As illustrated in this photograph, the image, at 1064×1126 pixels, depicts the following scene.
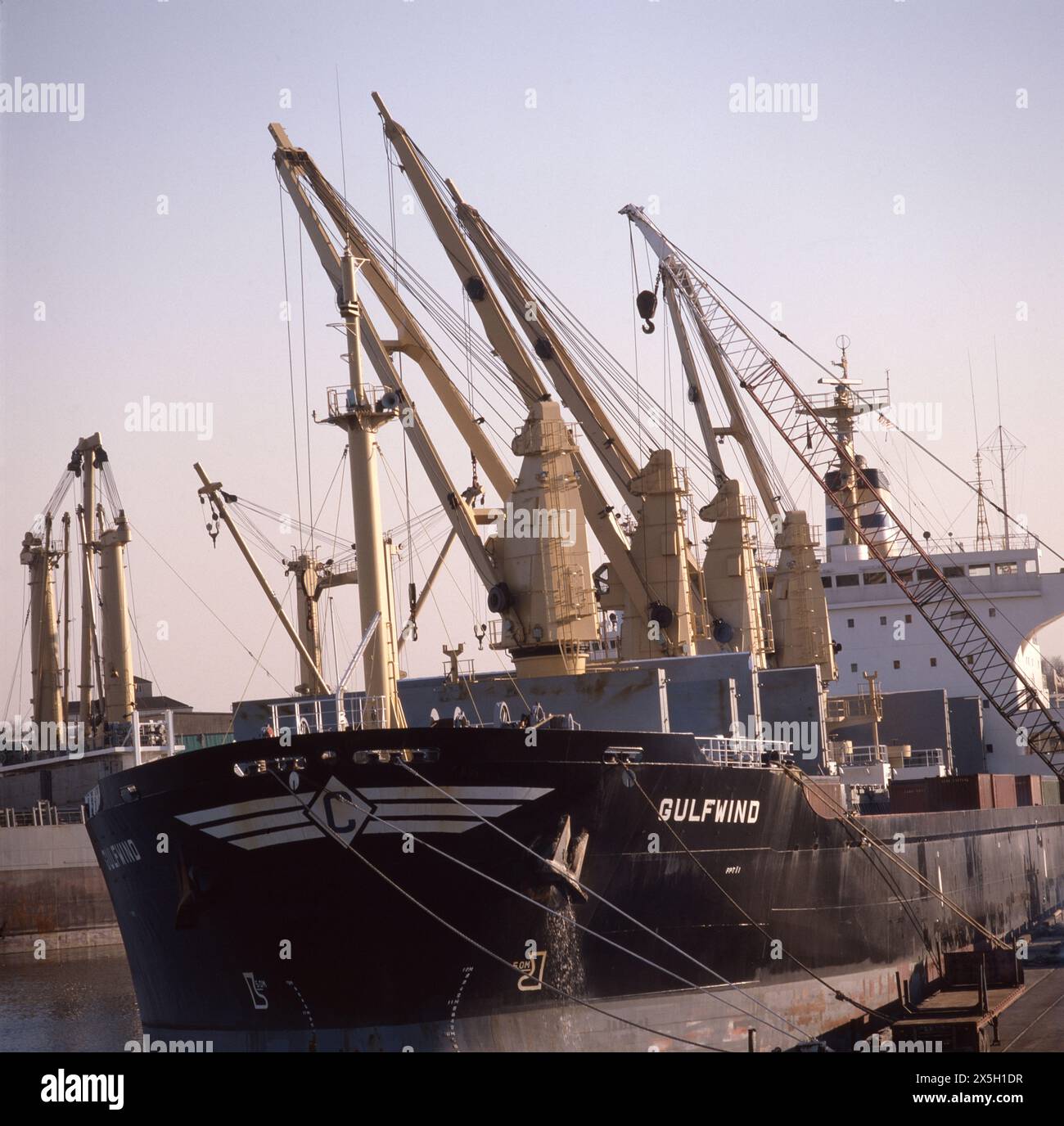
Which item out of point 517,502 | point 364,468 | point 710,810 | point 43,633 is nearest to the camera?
point 710,810

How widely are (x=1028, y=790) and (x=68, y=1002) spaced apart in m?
Answer: 25.0

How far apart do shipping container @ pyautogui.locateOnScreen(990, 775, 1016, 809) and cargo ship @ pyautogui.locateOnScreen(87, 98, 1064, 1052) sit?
4.42 ft

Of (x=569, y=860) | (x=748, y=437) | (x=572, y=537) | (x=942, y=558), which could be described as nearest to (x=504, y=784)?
(x=569, y=860)

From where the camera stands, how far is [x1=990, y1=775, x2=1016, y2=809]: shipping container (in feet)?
116

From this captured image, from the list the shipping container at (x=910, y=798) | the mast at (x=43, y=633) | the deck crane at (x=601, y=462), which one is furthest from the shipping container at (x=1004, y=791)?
the mast at (x=43, y=633)

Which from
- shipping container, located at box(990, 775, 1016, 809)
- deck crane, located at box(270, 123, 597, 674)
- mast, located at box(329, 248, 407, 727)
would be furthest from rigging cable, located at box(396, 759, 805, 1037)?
shipping container, located at box(990, 775, 1016, 809)

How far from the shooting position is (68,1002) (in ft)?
109

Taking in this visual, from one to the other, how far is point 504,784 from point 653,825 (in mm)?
2542

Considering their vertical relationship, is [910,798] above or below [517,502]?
below

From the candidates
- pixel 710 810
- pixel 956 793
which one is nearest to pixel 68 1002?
pixel 710 810

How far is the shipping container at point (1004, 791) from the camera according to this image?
35.4m

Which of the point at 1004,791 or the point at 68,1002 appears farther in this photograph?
the point at 1004,791

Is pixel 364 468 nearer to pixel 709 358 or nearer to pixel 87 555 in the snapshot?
pixel 709 358
